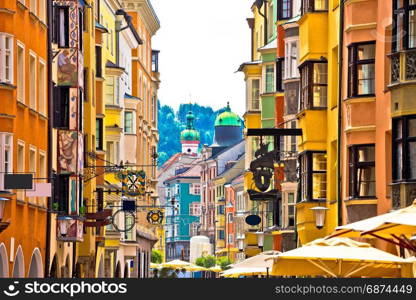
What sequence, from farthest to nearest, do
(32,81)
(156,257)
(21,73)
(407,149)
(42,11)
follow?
(156,257) → (42,11) → (32,81) → (21,73) → (407,149)

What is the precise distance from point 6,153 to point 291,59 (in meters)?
20.2

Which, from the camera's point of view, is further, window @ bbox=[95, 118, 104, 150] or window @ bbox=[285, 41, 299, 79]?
window @ bbox=[95, 118, 104, 150]

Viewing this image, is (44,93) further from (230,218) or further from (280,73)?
(230,218)

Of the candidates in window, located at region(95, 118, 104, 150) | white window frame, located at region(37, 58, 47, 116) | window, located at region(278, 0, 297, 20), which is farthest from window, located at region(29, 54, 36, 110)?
window, located at region(95, 118, 104, 150)

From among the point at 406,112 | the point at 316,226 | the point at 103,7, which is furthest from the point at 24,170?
the point at 103,7

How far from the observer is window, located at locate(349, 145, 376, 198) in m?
45.3

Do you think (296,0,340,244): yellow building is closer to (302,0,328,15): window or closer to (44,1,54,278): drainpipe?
(302,0,328,15): window

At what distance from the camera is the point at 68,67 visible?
60.1m

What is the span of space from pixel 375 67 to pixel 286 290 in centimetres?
2256

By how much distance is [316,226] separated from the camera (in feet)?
163

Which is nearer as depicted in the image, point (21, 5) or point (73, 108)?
point (21, 5)

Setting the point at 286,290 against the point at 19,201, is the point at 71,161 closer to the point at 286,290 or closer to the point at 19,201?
the point at 19,201

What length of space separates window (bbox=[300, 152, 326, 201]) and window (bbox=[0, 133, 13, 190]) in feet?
35.6

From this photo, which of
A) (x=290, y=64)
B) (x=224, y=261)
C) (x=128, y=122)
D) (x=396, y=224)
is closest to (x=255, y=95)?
(x=128, y=122)
